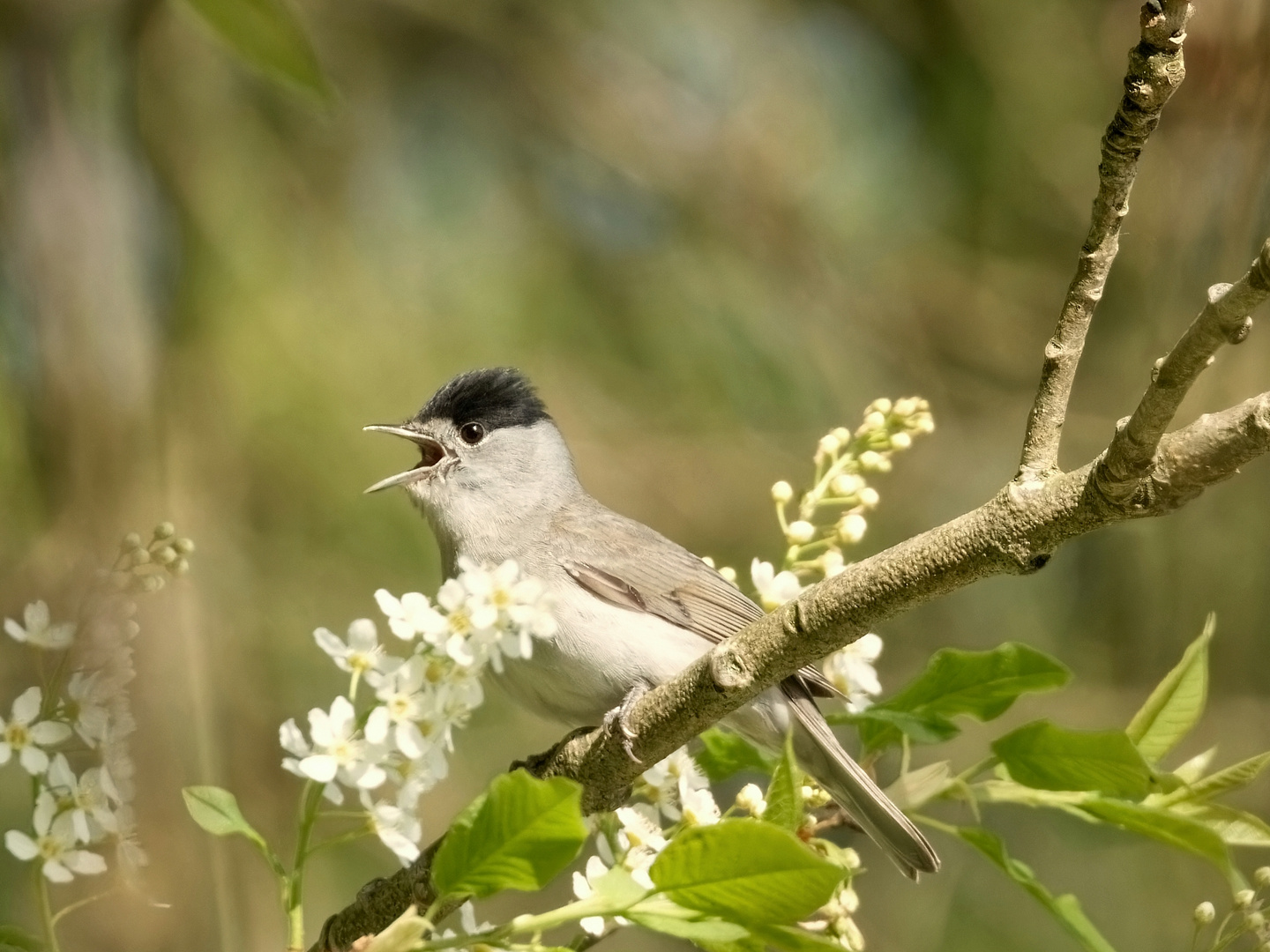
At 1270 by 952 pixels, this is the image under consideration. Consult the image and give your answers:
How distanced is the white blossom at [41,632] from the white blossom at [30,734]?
0.05 meters

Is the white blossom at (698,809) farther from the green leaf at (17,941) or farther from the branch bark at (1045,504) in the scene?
the green leaf at (17,941)

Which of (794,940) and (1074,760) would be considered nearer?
(794,940)

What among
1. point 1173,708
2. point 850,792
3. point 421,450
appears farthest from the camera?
point 421,450

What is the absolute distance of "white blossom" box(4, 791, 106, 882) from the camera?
1.37 m

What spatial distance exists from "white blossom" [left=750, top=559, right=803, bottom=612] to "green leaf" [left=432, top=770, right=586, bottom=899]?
0.78 metres

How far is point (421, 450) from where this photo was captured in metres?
3.53

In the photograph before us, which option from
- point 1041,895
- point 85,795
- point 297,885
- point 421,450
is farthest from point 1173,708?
point 421,450

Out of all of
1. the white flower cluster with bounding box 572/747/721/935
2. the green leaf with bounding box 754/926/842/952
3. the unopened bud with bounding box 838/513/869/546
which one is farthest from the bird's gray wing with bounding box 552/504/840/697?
the green leaf with bounding box 754/926/842/952

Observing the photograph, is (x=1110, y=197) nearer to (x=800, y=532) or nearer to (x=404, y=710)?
(x=800, y=532)

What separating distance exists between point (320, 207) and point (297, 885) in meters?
3.95

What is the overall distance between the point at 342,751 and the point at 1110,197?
104cm

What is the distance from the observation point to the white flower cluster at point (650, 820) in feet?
5.08

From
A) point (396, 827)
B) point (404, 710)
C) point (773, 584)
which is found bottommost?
point (396, 827)

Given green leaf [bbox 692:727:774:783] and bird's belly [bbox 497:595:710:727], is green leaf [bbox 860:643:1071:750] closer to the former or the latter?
green leaf [bbox 692:727:774:783]
